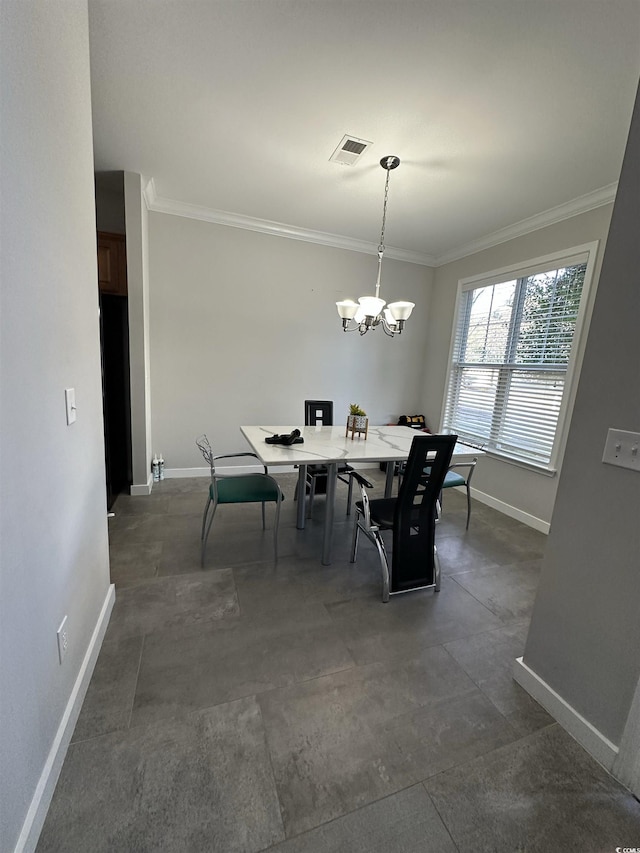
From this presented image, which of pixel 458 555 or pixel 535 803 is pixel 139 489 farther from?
pixel 535 803

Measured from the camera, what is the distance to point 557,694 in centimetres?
140

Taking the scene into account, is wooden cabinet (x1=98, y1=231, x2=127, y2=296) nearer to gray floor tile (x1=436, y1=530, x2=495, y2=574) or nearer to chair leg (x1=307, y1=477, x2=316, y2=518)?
chair leg (x1=307, y1=477, x2=316, y2=518)

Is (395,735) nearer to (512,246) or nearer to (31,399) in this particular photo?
(31,399)

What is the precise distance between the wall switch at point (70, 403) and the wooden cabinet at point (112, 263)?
2.41 m

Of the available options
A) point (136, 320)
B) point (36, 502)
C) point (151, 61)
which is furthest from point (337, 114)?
point (36, 502)

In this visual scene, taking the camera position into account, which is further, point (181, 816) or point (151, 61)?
point (151, 61)

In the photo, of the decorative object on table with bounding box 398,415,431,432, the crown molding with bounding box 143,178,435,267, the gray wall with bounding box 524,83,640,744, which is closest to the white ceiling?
the crown molding with bounding box 143,178,435,267

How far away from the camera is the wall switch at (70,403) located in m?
1.20

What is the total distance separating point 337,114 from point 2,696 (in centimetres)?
294

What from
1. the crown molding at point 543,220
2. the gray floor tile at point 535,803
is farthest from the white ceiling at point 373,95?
the gray floor tile at point 535,803

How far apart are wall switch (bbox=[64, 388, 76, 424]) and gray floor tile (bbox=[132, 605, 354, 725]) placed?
1148 mm

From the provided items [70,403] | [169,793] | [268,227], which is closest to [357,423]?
[70,403]

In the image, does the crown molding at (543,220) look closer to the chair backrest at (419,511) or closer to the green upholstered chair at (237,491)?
the chair backrest at (419,511)

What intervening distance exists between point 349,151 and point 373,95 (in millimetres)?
498
